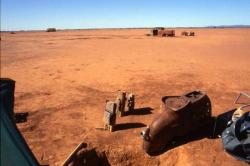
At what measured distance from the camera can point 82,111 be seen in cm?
986

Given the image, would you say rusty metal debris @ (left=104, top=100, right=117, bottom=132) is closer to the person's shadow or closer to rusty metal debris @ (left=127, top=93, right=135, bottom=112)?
rusty metal debris @ (left=127, top=93, right=135, bottom=112)

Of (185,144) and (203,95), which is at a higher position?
(203,95)

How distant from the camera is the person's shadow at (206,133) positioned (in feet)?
24.3

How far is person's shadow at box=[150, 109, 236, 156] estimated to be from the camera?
7.40 m

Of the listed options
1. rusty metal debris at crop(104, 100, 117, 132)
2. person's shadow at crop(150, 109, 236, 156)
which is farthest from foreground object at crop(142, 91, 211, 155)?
rusty metal debris at crop(104, 100, 117, 132)

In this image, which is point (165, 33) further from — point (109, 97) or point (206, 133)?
point (206, 133)

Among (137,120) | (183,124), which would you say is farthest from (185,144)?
(137,120)

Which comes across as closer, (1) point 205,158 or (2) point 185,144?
(1) point 205,158

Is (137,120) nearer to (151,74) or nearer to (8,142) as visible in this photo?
(8,142)

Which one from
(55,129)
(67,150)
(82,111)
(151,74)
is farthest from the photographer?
(151,74)

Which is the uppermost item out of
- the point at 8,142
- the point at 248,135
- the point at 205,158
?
the point at 8,142

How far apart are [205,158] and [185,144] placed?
0.72m

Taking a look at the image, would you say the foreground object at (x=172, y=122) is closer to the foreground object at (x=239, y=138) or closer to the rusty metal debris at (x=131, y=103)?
the foreground object at (x=239, y=138)

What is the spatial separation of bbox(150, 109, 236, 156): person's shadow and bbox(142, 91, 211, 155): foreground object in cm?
13
